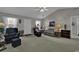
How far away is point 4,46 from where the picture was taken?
8.00 feet

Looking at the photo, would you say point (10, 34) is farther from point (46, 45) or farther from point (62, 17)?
point (62, 17)

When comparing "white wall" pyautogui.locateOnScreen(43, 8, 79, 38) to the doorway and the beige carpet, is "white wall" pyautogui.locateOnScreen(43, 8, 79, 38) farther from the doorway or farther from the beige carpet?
the beige carpet

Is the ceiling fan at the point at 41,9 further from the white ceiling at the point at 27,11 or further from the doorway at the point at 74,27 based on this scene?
the doorway at the point at 74,27

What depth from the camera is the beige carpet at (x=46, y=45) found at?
2.51m

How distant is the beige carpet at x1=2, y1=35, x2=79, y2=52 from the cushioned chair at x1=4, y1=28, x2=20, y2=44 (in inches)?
5.3

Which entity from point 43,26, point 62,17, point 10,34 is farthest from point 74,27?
point 10,34

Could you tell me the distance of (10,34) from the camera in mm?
2510

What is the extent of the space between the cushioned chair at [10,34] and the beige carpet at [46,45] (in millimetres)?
135

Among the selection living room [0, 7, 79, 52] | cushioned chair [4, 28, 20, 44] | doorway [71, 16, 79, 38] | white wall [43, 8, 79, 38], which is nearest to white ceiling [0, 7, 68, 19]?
living room [0, 7, 79, 52]

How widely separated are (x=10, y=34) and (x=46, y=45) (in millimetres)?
851

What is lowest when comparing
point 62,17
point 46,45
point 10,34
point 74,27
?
point 46,45

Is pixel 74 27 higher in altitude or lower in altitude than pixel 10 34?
higher
